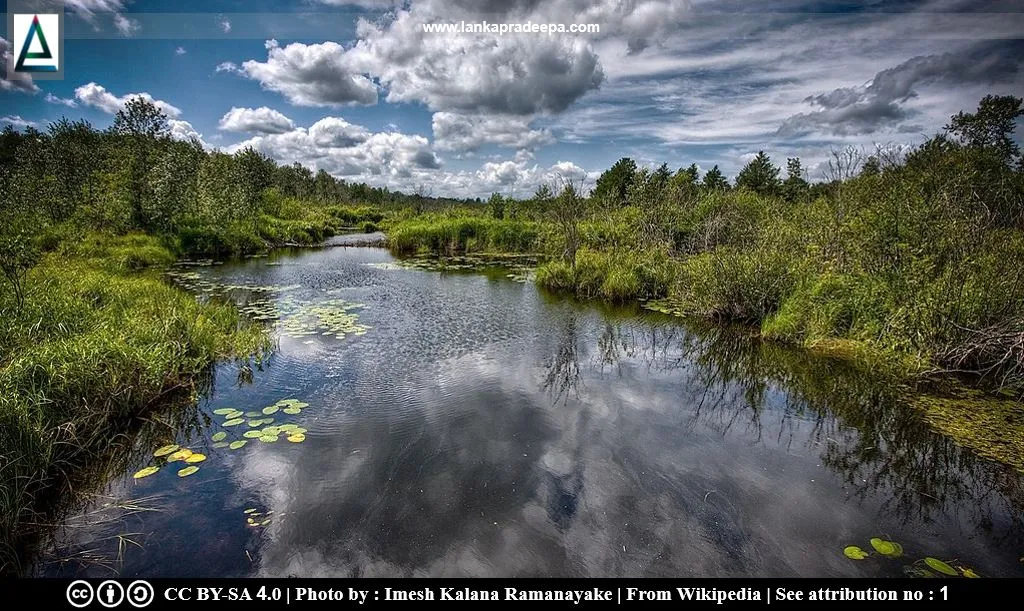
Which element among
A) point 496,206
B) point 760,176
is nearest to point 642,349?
point 496,206

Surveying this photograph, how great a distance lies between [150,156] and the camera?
25.7 metres

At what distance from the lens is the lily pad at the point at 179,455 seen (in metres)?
5.56

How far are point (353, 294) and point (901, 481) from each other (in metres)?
14.5

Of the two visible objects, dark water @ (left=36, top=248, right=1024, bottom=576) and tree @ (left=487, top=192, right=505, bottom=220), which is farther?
tree @ (left=487, top=192, right=505, bottom=220)

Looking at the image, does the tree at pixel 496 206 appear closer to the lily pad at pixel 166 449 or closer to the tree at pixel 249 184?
the tree at pixel 249 184

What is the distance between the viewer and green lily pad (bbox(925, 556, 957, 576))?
3.96 m
